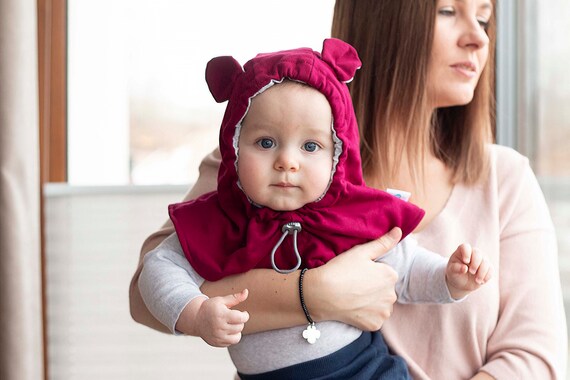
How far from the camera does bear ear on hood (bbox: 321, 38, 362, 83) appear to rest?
139 cm

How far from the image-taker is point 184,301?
129 centimetres

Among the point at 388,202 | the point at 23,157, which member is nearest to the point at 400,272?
the point at 388,202

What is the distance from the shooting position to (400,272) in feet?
4.99

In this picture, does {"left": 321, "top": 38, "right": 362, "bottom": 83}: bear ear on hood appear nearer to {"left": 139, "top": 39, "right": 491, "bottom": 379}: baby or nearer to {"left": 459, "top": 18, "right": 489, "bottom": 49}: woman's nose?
{"left": 139, "top": 39, "right": 491, "bottom": 379}: baby

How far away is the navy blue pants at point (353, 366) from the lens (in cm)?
138

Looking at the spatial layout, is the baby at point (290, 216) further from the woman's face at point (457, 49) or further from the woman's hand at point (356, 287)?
the woman's face at point (457, 49)

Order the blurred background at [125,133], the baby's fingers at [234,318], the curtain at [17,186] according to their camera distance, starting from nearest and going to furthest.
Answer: the baby's fingers at [234,318], the curtain at [17,186], the blurred background at [125,133]

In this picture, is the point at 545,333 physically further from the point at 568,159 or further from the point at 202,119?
the point at 202,119

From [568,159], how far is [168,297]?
105 cm

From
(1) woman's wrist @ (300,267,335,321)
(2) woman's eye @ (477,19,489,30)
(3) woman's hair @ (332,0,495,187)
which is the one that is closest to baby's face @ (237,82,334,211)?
(1) woman's wrist @ (300,267,335,321)

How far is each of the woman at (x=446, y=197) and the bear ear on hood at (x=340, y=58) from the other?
0.28 metres

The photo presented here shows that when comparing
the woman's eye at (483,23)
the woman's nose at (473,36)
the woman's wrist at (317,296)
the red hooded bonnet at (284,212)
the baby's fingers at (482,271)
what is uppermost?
the woman's eye at (483,23)

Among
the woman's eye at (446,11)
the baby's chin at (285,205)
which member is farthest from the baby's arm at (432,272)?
the woman's eye at (446,11)

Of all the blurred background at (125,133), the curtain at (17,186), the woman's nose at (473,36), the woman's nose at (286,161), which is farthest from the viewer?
the blurred background at (125,133)
